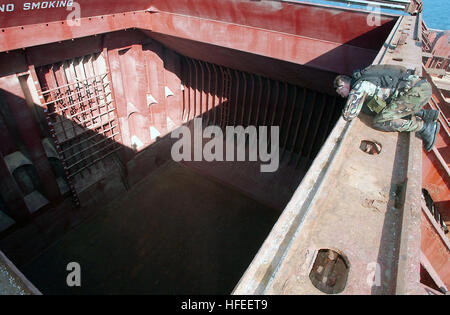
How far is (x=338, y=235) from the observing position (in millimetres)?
2418

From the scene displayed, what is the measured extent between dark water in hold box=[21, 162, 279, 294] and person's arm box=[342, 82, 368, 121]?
4.57m

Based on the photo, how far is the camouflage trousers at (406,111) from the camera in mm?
3750

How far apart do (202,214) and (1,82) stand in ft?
17.6

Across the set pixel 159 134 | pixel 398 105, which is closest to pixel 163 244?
pixel 159 134

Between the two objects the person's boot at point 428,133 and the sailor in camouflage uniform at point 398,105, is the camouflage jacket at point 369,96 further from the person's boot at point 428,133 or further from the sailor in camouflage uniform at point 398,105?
the person's boot at point 428,133

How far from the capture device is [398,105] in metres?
3.77

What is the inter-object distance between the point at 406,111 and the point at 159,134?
723cm

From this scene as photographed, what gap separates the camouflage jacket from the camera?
3.90m

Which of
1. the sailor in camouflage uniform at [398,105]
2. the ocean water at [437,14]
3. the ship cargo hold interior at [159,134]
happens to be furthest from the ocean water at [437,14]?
the sailor in camouflage uniform at [398,105]

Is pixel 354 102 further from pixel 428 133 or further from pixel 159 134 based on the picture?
pixel 159 134

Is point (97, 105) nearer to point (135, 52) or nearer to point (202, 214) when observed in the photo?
point (135, 52)

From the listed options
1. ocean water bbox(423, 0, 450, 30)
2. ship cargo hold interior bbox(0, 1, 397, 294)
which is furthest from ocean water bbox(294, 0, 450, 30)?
ship cargo hold interior bbox(0, 1, 397, 294)

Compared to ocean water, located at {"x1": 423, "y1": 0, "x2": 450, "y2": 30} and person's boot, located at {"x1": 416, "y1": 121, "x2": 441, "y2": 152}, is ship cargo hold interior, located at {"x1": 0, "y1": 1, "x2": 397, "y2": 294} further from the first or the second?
ocean water, located at {"x1": 423, "y1": 0, "x2": 450, "y2": 30}

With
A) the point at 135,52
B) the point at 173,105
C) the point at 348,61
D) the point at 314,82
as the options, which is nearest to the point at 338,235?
the point at 348,61
